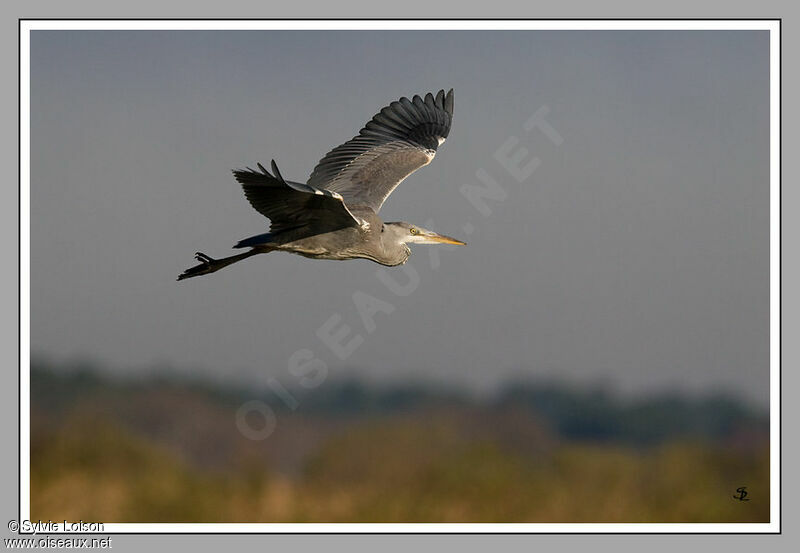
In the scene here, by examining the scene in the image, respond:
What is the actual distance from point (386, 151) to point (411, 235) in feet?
4.50

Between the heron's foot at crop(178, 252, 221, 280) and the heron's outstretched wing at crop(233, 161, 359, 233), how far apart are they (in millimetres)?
871

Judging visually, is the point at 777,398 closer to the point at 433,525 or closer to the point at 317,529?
the point at 433,525

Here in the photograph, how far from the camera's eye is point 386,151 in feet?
29.2

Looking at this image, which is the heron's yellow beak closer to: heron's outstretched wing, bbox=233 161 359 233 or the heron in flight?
the heron in flight

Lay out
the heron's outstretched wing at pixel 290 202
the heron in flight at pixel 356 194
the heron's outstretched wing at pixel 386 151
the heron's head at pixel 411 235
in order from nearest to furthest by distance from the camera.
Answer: the heron's outstretched wing at pixel 290 202 < the heron in flight at pixel 356 194 < the heron's head at pixel 411 235 < the heron's outstretched wing at pixel 386 151

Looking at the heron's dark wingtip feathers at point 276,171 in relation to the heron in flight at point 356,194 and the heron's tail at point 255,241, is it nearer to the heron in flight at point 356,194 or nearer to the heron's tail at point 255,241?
the heron in flight at point 356,194

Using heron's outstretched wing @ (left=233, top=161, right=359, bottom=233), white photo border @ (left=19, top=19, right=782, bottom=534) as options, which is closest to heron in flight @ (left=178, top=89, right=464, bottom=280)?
heron's outstretched wing @ (left=233, top=161, right=359, bottom=233)

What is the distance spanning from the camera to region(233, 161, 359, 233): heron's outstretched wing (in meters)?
6.14

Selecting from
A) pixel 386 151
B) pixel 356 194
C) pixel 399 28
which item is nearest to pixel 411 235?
pixel 356 194

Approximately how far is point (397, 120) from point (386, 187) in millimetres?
1030

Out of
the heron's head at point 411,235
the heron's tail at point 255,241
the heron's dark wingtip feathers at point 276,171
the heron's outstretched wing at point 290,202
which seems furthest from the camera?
the heron's head at point 411,235

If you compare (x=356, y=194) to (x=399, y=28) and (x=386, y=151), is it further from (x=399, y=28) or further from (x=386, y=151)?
(x=399, y=28)

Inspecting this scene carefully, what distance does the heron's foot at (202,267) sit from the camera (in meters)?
7.75

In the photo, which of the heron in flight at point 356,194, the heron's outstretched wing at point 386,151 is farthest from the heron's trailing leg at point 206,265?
the heron's outstretched wing at point 386,151
